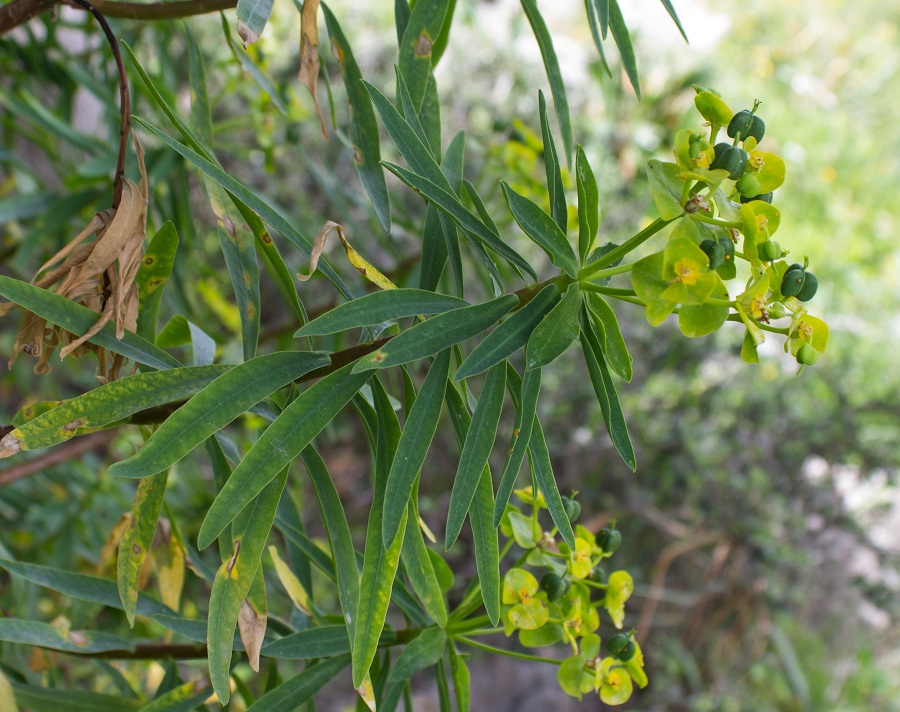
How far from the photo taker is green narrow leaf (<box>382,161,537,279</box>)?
51 centimetres

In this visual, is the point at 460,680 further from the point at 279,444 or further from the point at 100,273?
the point at 100,273

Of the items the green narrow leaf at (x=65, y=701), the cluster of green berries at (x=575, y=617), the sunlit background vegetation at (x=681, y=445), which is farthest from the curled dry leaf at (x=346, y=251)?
the sunlit background vegetation at (x=681, y=445)

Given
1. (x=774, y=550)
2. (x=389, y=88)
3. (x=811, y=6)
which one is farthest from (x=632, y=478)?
(x=811, y=6)

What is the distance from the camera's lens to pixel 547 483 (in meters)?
0.55

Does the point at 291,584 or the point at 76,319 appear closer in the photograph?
the point at 76,319

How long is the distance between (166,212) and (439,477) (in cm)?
160

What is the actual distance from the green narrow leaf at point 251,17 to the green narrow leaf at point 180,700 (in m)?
0.54

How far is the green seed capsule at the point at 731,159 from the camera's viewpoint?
45cm

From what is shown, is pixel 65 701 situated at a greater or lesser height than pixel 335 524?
lesser

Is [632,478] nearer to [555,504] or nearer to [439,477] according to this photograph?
[439,477]

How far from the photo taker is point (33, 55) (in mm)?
1183

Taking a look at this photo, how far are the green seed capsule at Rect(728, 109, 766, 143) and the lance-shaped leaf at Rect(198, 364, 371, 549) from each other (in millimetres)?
291

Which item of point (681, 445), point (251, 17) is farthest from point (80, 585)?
point (681, 445)

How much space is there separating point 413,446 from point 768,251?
0.85ft
